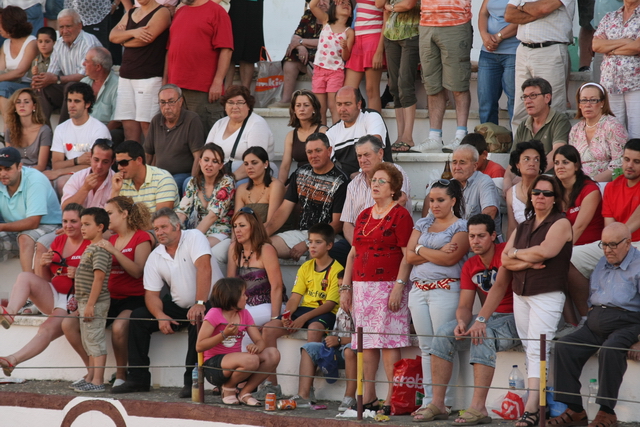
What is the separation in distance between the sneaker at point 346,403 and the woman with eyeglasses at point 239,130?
104 inches

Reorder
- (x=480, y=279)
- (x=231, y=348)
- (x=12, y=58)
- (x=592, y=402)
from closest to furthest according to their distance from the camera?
(x=592, y=402), (x=480, y=279), (x=231, y=348), (x=12, y=58)

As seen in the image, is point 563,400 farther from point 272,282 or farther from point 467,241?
point 272,282

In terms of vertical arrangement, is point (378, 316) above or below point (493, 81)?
below

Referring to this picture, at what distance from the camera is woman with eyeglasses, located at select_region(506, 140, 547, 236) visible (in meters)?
6.79

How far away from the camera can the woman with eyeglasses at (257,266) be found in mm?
6891

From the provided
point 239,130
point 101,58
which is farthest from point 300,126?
point 101,58

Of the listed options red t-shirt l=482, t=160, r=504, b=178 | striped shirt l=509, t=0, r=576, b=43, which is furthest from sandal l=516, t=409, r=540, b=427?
striped shirt l=509, t=0, r=576, b=43

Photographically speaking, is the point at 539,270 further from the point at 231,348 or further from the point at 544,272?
the point at 231,348

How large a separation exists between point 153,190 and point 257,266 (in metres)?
1.47

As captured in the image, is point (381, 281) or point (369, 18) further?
point (369, 18)

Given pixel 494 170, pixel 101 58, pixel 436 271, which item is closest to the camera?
pixel 436 271

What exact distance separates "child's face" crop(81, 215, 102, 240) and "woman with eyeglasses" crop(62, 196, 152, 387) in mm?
120

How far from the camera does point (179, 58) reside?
8.88 meters

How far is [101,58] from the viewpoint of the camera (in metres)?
9.27
